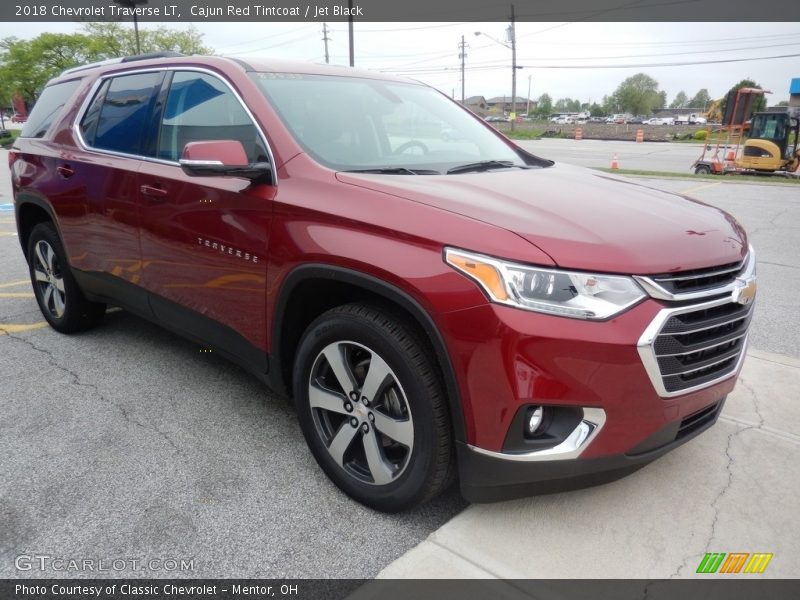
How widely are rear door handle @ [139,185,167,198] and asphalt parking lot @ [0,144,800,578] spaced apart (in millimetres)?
1149

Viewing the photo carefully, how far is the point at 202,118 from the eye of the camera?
3.13 metres

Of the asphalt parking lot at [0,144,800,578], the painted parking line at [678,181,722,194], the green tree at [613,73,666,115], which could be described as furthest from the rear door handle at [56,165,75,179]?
the green tree at [613,73,666,115]

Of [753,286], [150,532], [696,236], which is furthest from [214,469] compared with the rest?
[753,286]

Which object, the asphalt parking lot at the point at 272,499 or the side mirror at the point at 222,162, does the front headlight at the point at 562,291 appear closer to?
the asphalt parking lot at the point at 272,499

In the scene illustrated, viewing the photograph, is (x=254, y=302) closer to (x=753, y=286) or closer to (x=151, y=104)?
(x=151, y=104)

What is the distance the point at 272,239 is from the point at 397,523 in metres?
1.29

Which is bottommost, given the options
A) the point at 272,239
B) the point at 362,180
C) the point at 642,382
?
the point at 642,382

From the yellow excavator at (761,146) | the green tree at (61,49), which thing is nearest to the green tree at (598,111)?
the green tree at (61,49)

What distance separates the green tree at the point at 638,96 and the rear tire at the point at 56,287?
116050 millimetres

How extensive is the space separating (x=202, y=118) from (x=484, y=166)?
147cm

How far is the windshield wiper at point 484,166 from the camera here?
113 inches

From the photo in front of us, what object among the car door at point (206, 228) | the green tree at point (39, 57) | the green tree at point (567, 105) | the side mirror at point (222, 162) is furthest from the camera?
the green tree at point (567, 105)

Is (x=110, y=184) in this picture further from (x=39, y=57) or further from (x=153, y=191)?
(x=39, y=57)

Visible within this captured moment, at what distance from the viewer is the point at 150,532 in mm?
2348
